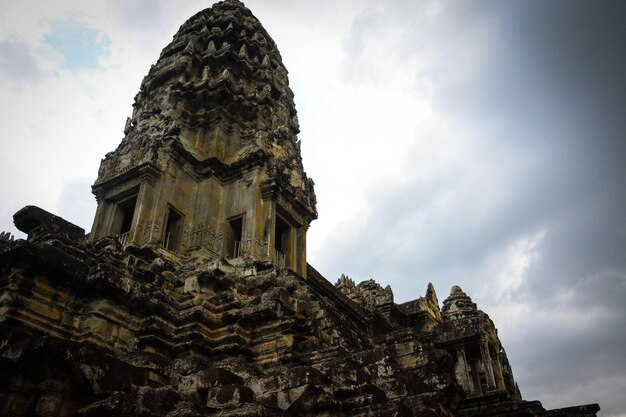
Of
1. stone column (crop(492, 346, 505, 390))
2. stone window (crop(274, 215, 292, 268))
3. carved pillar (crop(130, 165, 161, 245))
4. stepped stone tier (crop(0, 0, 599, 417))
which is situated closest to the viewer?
stepped stone tier (crop(0, 0, 599, 417))

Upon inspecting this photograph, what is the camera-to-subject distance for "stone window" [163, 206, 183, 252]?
13.6 meters

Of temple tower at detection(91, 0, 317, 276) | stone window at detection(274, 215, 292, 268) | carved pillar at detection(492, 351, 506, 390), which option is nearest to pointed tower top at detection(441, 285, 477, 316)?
carved pillar at detection(492, 351, 506, 390)

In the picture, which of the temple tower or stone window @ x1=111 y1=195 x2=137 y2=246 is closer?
the temple tower

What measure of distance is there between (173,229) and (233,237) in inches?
67.4

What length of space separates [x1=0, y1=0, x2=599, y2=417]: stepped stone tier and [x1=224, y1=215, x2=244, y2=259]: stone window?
0.22ft

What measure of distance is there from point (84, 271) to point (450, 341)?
12.1m

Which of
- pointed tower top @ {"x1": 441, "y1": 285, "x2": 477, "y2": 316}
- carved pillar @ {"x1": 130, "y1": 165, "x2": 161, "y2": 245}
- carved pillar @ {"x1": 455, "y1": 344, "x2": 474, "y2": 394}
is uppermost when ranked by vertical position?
pointed tower top @ {"x1": 441, "y1": 285, "x2": 477, "y2": 316}

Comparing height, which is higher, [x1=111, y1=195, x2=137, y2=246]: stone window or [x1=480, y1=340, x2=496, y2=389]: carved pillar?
[x1=111, y1=195, x2=137, y2=246]: stone window

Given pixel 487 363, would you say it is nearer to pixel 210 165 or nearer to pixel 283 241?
pixel 283 241

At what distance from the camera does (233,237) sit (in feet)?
47.2

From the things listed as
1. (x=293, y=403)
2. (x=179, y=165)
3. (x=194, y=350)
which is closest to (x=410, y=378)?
(x=293, y=403)

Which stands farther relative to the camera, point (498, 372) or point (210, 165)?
point (498, 372)

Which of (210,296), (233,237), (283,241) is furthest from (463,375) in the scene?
(210,296)

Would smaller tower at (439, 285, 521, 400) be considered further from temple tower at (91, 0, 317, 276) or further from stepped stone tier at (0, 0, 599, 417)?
temple tower at (91, 0, 317, 276)
